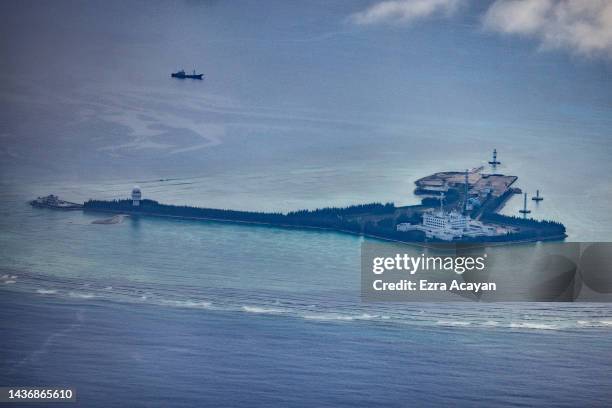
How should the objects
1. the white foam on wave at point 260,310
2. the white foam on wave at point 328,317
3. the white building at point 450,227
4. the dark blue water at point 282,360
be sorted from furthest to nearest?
the white building at point 450,227
the white foam on wave at point 260,310
the white foam on wave at point 328,317
the dark blue water at point 282,360

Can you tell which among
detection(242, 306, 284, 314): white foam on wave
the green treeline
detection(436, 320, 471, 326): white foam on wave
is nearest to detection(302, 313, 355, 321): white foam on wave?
detection(242, 306, 284, 314): white foam on wave

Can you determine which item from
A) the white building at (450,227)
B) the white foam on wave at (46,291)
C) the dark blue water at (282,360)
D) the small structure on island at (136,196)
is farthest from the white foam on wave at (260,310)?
the small structure on island at (136,196)

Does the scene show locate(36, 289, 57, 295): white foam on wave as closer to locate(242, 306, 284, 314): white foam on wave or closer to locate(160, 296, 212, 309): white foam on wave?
locate(160, 296, 212, 309): white foam on wave

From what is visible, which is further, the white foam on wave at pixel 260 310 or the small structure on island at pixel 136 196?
the small structure on island at pixel 136 196

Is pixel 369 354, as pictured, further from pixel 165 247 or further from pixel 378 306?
pixel 165 247

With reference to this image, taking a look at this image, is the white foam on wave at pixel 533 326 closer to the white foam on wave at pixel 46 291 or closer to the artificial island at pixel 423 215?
the artificial island at pixel 423 215

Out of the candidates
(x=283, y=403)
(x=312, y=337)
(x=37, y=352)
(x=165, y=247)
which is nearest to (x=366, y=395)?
(x=283, y=403)
